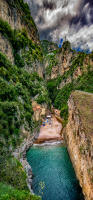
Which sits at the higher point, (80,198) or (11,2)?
(11,2)

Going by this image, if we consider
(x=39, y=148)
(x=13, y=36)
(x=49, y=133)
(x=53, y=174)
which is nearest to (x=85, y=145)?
(x=53, y=174)

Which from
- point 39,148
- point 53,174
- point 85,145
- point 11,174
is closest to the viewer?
point 11,174

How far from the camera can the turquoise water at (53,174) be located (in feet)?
28.7

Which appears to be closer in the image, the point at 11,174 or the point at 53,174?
the point at 11,174

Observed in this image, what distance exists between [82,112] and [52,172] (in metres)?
7.93

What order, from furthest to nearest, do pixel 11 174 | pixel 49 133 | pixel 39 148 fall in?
pixel 49 133, pixel 39 148, pixel 11 174

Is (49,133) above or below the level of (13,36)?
below

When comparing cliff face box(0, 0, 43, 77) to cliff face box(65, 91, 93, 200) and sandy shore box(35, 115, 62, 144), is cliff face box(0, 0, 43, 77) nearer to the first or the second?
sandy shore box(35, 115, 62, 144)

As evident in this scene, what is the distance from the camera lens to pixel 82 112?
10.2m


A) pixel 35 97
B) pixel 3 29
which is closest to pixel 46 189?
pixel 35 97

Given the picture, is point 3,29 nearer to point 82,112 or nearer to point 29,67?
point 29,67

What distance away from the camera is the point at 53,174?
10.7 metres

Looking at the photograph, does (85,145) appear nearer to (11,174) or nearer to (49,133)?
(11,174)

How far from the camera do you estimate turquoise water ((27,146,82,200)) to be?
875 centimetres
